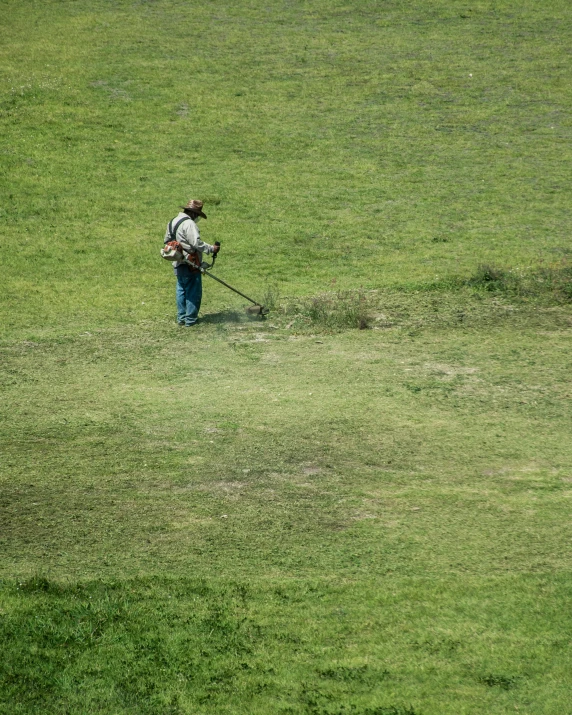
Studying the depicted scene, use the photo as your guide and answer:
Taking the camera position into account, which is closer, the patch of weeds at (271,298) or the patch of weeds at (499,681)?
the patch of weeds at (499,681)

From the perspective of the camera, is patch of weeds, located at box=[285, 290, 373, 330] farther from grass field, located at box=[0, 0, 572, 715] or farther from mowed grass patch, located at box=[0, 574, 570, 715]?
mowed grass patch, located at box=[0, 574, 570, 715]

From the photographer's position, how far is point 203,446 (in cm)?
844

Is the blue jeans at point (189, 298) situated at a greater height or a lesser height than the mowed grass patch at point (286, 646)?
greater

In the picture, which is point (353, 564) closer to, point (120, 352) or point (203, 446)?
point (203, 446)

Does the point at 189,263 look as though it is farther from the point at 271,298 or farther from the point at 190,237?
the point at 271,298

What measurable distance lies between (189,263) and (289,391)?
316cm

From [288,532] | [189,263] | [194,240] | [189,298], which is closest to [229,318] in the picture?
[189,298]

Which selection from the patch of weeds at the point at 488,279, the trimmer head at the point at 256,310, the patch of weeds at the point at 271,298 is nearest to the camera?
the trimmer head at the point at 256,310

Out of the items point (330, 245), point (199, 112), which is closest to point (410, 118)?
point (199, 112)

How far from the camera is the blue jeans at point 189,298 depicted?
12.5 metres

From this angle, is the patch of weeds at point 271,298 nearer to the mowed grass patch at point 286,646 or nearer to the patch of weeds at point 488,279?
the patch of weeds at point 488,279

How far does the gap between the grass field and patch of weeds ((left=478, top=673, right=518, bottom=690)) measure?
0.6 inches

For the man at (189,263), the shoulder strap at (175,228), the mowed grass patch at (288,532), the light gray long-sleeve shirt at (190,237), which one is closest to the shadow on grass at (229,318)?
the man at (189,263)

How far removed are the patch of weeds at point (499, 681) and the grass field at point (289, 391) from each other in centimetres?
2
